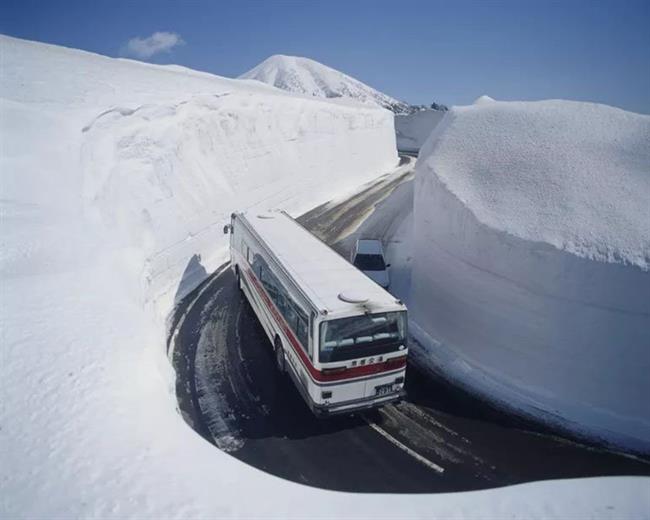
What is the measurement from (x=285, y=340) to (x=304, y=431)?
217 cm

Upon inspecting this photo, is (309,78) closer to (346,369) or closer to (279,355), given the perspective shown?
(279,355)

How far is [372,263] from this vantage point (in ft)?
54.4

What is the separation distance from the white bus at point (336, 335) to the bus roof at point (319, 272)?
22mm

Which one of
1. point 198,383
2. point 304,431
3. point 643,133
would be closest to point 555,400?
point 304,431

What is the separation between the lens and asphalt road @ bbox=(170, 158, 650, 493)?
845 centimetres

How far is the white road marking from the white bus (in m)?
0.68

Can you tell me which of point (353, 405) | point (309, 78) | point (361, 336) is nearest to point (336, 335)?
point (361, 336)

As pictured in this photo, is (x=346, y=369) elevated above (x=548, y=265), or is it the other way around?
(x=548, y=265)

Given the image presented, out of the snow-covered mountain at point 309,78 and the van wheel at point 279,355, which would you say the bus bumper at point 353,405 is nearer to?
the van wheel at point 279,355

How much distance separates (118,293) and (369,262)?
29.6 feet

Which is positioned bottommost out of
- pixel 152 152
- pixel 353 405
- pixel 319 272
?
pixel 353 405

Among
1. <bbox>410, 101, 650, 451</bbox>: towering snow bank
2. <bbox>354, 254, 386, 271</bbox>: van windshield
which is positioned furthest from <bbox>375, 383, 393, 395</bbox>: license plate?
<bbox>354, 254, 386, 271</bbox>: van windshield

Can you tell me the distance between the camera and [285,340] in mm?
10602

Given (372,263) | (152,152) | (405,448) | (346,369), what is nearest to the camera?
(346,369)
